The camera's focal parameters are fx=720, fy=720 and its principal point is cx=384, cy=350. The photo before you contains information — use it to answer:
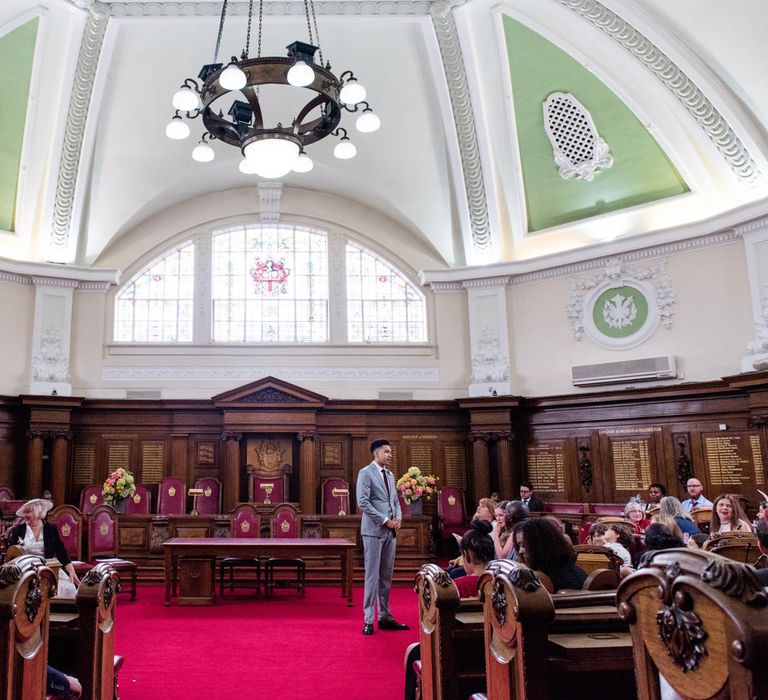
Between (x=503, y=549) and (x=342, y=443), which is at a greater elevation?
(x=342, y=443)

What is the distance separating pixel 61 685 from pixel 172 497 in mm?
9839

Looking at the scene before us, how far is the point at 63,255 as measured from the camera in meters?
14.0

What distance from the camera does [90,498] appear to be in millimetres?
12523

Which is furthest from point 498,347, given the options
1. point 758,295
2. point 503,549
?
point 503,549

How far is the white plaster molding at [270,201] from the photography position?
49.7 ft

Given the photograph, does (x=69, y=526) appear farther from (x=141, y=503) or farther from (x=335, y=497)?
(x=335, y=497)

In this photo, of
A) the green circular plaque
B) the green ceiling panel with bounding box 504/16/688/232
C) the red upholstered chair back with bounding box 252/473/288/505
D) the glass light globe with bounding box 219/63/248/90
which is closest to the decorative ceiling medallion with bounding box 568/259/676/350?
the green circular plaque

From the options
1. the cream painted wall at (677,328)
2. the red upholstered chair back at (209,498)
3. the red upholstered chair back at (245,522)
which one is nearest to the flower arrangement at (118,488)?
the red upholstered chair back at (209,498)

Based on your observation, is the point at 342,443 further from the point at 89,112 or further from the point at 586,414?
the point at 89,112

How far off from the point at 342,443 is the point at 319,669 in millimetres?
8818

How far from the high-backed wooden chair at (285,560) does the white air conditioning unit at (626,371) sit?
5.99 m

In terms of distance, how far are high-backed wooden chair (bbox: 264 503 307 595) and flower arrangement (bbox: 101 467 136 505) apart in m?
3.03

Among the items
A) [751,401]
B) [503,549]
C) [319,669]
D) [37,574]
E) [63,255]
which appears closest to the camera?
[37,574]

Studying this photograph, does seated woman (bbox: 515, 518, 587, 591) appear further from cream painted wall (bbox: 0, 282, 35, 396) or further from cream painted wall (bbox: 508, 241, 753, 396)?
cream painted wall (bbox: 0, 282, 35, 396)
